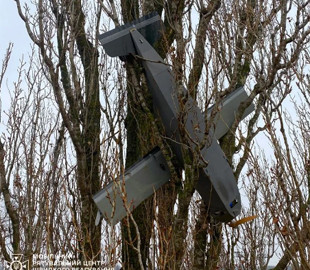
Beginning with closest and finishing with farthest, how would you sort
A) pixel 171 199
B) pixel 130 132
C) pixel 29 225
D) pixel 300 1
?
pixel 300 1
pixel 171 199
pixel 130 132
pixel 29 225

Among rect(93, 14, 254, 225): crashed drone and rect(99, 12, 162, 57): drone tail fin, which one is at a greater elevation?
rect(99, 12, 162, 57): drone tail fin

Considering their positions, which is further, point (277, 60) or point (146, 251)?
point (146, 251)

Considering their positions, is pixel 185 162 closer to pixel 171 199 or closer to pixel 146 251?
pixel 171 199

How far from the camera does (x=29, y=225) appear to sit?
304 inches

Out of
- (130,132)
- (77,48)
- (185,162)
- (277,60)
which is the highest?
(77,48)

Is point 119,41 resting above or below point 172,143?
above

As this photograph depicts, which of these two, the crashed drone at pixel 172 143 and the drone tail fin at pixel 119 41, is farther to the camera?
the drone tail fin at pixel 119 41

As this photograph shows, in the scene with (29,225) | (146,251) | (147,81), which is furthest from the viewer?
(29,225)

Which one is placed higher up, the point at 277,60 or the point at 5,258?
the point at 277,60

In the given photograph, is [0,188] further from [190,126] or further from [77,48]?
[190,126]

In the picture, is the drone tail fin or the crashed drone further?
the drone tail fin


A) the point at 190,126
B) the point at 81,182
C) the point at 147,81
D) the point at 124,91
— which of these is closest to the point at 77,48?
the point at 124,91

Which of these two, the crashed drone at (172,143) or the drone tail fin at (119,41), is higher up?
the drone tail fin at (119,41)

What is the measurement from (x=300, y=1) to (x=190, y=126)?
193 cm
